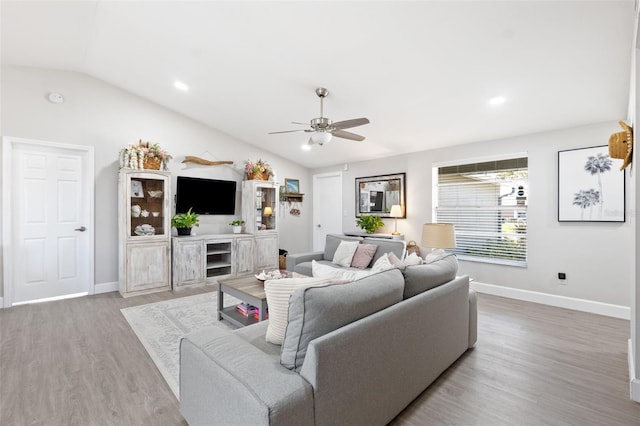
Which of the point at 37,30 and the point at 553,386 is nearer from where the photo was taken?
the point at 553,386

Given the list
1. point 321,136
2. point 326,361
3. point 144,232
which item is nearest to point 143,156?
point 144,232

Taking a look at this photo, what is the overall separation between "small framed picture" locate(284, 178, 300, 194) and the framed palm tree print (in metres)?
4.94

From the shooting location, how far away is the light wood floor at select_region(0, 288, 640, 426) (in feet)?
6.25

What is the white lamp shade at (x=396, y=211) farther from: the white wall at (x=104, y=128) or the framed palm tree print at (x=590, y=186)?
the white wall at (x=104, y=128)

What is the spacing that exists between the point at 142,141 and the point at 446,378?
5.32m

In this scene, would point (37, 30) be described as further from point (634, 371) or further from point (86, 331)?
point (634, 371)

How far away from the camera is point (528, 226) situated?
429 cm

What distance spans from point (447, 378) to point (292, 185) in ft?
18.0

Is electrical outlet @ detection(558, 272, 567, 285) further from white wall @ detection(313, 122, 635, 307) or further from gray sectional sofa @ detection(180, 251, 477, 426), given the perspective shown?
gray sectional sofa @ detection(180, 251, 477, 426)

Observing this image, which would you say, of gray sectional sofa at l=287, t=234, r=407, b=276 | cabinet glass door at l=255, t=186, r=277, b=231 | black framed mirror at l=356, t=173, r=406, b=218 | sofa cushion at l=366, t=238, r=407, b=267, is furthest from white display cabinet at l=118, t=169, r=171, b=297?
black framed mirror at l=356, t=173, r=406, b=218

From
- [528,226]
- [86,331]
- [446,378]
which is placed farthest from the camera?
[528,226]

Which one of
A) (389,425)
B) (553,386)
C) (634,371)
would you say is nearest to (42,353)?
(389,425)

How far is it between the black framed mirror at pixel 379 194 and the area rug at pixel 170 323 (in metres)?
3.31

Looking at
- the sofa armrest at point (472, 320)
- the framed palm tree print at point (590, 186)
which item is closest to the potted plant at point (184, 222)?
the sofa armrest at point (472, 320)
